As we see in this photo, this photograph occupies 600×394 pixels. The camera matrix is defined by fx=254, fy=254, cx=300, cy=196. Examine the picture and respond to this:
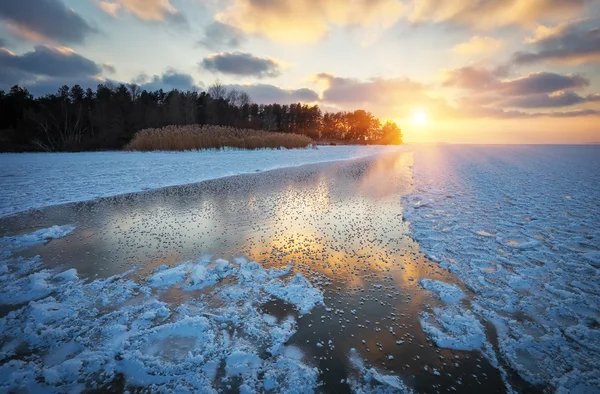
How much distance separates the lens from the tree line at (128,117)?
24578mm

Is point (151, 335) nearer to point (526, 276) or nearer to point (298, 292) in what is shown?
point (298, 292)

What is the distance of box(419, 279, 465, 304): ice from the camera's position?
9.10 ft

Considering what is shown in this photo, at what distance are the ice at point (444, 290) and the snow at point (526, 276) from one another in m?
0.15

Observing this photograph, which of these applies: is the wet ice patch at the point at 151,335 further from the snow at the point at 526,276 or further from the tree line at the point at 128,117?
the tree line at the point at 128,117

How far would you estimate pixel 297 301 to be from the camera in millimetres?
2668

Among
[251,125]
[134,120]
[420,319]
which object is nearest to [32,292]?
[420,319]

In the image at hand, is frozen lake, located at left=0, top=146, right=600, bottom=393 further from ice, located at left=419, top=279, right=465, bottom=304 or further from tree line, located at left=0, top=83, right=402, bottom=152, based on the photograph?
tree line, located at left=0, top=83, right=402, bottom=152

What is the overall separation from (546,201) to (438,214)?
13.0 ft

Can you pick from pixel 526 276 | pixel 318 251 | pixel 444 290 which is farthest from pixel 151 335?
pixel 526 276

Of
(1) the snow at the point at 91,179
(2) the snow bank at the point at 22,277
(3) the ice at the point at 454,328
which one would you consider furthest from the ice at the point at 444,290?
(1) the snow at the point at 91,179

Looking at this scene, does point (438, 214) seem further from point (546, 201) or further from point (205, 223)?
point (205, 223)

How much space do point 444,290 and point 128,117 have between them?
40.7 m

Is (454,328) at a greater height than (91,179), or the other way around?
(91,179)

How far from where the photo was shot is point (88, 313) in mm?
2393
